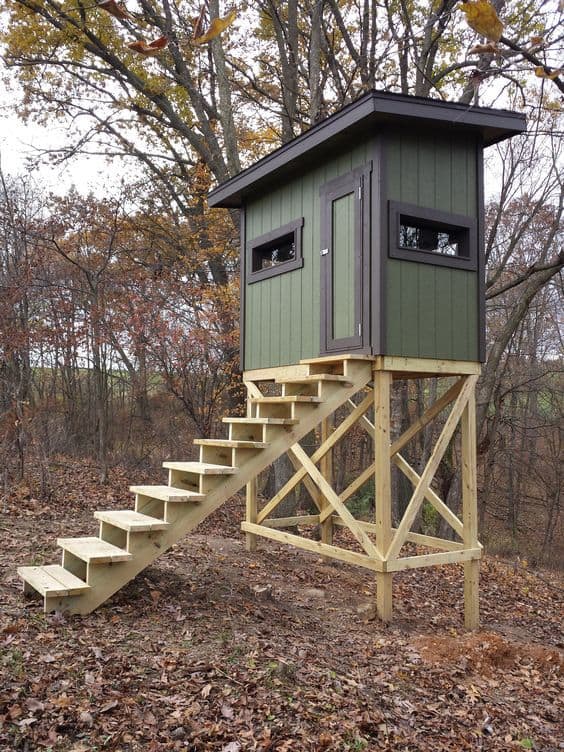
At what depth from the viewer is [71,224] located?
1181 cm

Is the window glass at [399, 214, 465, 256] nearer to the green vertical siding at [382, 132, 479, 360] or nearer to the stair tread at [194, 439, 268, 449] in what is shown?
the green vertical siding at [382, 132, 479, 360]

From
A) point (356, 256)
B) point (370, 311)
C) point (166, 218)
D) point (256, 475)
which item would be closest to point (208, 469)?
point (256, 475)

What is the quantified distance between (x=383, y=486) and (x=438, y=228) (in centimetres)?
264

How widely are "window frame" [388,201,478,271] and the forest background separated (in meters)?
3.71

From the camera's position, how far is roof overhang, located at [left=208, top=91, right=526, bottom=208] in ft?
18.6

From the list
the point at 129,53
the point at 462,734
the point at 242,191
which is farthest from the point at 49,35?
the point at 462,734

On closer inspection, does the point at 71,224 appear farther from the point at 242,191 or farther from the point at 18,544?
the point at 18,544

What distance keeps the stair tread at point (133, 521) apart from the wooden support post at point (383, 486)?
2.02 metres

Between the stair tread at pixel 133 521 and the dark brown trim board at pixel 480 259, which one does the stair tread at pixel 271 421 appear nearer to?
the stair tread at pixel 133 521

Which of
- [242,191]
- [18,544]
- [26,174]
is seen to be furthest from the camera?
[26,174]

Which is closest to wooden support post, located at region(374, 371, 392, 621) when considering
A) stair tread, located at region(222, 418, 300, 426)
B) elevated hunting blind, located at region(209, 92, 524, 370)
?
elevated hunting blind, located at region(209, 92, 524, 370)

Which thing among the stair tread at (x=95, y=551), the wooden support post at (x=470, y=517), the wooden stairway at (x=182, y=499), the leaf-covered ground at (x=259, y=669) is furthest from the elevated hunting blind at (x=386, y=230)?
the stair tread at (x=95, y=551)

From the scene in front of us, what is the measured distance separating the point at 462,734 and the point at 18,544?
4.70 metres

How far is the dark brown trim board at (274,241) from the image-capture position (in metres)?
6.93
